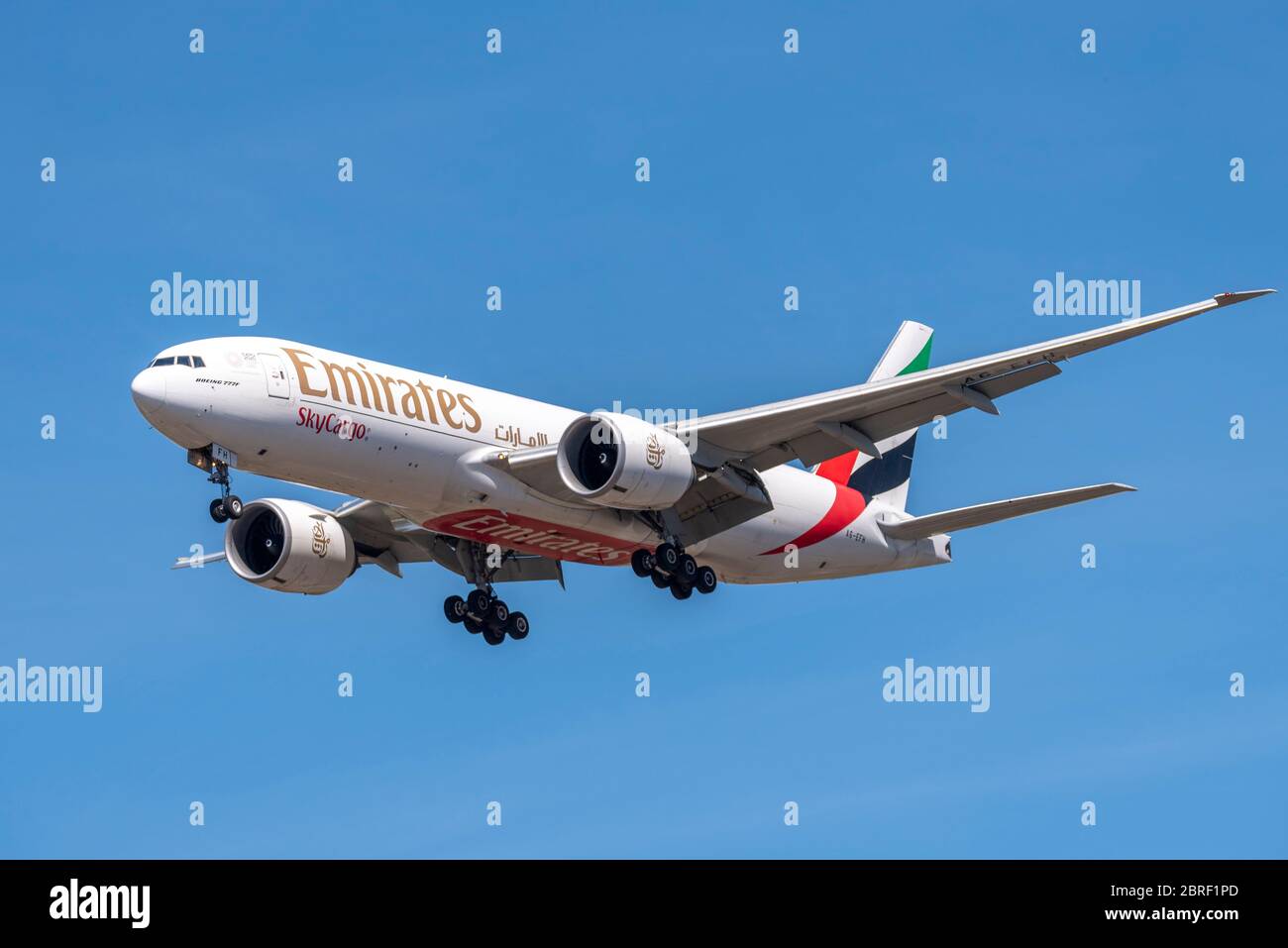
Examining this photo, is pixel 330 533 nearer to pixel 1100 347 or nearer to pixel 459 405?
pixel 459 405

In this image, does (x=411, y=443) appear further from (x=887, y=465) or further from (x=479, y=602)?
(x=887, y=465)

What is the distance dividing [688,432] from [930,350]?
14846mm

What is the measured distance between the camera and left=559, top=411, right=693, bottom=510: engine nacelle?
42.0 meters

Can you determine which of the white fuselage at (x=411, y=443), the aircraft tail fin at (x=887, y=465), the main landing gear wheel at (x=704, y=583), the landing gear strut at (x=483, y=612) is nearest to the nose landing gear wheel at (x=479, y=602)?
the landing gear strut at (x=483, y=612)

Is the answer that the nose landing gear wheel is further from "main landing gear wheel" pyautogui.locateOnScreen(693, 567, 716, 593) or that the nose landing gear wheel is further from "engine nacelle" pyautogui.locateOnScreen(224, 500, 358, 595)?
"main landing gear wheel" pyautogui.locateOnScreen(693, 567, 716, 593)

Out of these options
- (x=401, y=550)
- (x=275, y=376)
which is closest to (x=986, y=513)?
(x=401, y=550)

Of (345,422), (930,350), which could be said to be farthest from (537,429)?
(930,350)

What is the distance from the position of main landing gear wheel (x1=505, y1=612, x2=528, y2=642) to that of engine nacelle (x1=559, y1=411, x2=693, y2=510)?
6.98m

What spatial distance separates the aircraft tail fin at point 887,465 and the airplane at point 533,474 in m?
0.38

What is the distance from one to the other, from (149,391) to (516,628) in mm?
12891

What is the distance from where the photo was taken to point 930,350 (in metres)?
56.7

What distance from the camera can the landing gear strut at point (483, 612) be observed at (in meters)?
48.6

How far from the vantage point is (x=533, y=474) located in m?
43.0

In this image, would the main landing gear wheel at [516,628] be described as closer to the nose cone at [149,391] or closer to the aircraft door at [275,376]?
the aircraft door at [275,376]
